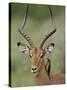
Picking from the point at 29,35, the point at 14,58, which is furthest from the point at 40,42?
the point at 14,58

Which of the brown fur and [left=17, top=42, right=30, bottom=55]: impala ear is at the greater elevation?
[left=17, top=42, right=30, bottom=55]: impala ear

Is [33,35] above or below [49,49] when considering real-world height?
above

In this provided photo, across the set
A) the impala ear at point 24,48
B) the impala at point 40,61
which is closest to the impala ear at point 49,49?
the impala at point 40,61

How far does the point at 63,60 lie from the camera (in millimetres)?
2373

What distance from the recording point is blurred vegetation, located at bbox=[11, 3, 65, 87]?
221cm

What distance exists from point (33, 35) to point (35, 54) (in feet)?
0.63

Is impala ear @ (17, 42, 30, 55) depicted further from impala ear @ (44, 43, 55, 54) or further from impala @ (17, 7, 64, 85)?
impala ear @ (44, 43, 55, 54)

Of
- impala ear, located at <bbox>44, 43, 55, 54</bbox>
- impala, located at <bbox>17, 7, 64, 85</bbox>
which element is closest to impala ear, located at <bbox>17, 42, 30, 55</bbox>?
impala, located at <bbox>17, 7, 64, 85</bbox>

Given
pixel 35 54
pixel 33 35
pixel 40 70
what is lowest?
pixel 40 70

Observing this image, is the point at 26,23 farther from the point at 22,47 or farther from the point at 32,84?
the point at 32,84

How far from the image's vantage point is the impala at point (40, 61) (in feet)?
7.40

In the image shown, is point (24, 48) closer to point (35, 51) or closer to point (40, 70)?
point (35, 51)

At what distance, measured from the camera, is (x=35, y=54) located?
2279 millimetres

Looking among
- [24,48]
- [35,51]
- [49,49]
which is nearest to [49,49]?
[49,49]
